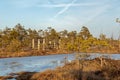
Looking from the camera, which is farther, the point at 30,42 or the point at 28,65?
the point at 30,42

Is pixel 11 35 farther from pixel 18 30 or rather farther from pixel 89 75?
pixel 89 75

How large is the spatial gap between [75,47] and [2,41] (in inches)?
1593

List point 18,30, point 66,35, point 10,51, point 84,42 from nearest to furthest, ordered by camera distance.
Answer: point 84,42 → point 10,51 → point 18,30 → point 66,35

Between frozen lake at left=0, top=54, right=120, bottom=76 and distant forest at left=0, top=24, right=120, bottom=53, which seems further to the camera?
distant forest at left=0, top=24, right=120, bottom=53

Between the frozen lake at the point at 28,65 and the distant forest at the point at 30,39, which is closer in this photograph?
the frozen lake at the point at 28,65

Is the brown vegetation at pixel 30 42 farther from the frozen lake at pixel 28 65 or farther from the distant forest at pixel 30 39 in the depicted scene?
the frozen lake at pixel 28 65

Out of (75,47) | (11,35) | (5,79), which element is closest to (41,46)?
(11,35)

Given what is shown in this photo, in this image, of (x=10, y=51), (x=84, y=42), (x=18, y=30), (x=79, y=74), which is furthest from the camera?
(x=18, y=30)

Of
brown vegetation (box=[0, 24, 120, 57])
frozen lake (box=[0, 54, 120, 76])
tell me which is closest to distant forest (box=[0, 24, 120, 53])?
brown vegetation (box=[0, 24, 120, 57])

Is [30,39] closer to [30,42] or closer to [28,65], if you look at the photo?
[30,42]

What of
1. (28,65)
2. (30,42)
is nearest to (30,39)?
(30,42)

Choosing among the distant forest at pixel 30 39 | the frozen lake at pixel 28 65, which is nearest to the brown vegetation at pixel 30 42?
the distant forest at pixel 30 39

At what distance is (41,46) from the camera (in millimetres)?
75938

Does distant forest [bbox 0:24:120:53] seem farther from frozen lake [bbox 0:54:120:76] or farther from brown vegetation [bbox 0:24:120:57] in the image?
frozen lake [bbox 0:54:120:76]
